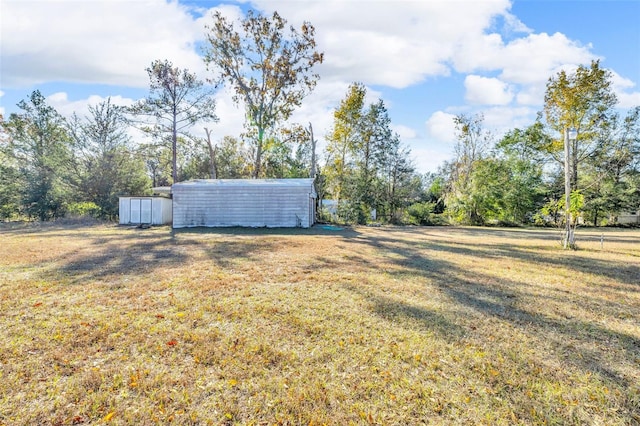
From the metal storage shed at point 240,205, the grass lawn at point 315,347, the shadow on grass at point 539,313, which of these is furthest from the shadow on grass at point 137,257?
the metal storage shed at point 240,205

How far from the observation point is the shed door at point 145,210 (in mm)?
15734

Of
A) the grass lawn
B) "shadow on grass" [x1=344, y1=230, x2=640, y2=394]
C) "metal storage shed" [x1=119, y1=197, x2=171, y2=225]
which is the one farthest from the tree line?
the grass lawn

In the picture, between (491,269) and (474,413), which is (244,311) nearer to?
(474,413)

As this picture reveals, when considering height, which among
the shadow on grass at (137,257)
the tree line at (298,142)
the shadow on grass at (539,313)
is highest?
the tree line at (298,142)

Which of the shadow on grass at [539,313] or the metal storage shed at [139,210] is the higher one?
the metal storage shed at [139,210]

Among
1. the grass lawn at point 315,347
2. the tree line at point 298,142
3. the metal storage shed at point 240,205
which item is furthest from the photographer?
the tree line at point 298,142

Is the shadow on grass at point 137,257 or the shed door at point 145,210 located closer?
the shadow on grass at point 137,257

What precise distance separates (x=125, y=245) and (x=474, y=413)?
9.27m

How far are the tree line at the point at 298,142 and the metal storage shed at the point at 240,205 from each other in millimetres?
4959

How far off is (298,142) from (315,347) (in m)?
20.1

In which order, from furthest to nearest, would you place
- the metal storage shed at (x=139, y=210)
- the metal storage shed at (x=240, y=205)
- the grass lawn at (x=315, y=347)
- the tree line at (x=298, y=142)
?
the tree line at (x=298, y=142)
the metal storage shed at (x=139, y=210)
the metal storage shed at (x=240, y=205)
the grass lawn at (x=315, y=347)

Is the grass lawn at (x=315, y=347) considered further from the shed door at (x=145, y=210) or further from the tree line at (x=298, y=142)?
the tree line at (x=298, y=142)

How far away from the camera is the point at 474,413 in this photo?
1891 millimetres

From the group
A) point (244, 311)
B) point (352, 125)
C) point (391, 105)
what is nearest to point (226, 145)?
point (352, 125)
